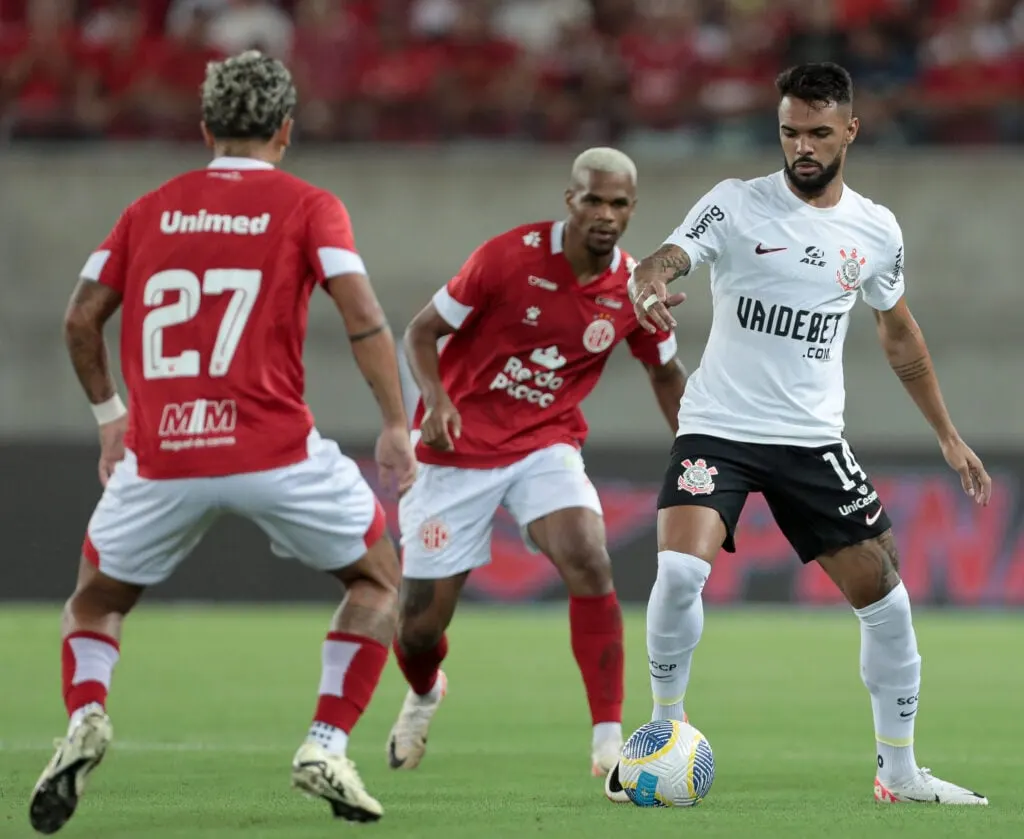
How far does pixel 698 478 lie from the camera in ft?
20.0

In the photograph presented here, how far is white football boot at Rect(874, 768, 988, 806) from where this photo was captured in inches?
241

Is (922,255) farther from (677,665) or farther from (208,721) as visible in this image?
(677,665)

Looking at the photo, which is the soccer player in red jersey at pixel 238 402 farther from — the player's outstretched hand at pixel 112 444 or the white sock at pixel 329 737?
the player's outstretched hand at pixel 112 444

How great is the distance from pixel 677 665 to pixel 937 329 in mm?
12297

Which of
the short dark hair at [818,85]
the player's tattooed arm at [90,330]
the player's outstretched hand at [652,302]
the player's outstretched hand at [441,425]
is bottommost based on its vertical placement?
the player's outstretched hand at [441,425]

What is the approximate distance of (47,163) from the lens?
17578 mm

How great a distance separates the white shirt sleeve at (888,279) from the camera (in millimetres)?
6336

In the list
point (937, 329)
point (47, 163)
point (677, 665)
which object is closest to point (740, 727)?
point (677, 665)

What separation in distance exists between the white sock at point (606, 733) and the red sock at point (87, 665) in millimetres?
2194

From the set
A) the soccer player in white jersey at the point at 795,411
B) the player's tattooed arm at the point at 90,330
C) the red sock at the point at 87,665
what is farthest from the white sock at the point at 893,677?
the player's tattooed arm at the point at 90,330

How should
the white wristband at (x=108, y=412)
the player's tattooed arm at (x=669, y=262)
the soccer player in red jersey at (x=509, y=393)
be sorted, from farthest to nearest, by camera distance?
the soccer player in red jersey at (x=509, y=393) < the player's tattooed arm at (x=669, y=262) < the white wristband at (x=108, y=412)

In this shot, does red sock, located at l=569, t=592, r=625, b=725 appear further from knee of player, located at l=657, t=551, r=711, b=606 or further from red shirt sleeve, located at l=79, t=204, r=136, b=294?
red shirt sleeve, located at l=79, t=204, r=136, b=294

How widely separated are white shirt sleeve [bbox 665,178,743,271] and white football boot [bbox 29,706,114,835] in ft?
7.89

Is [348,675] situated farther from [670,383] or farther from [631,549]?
[631,549]
